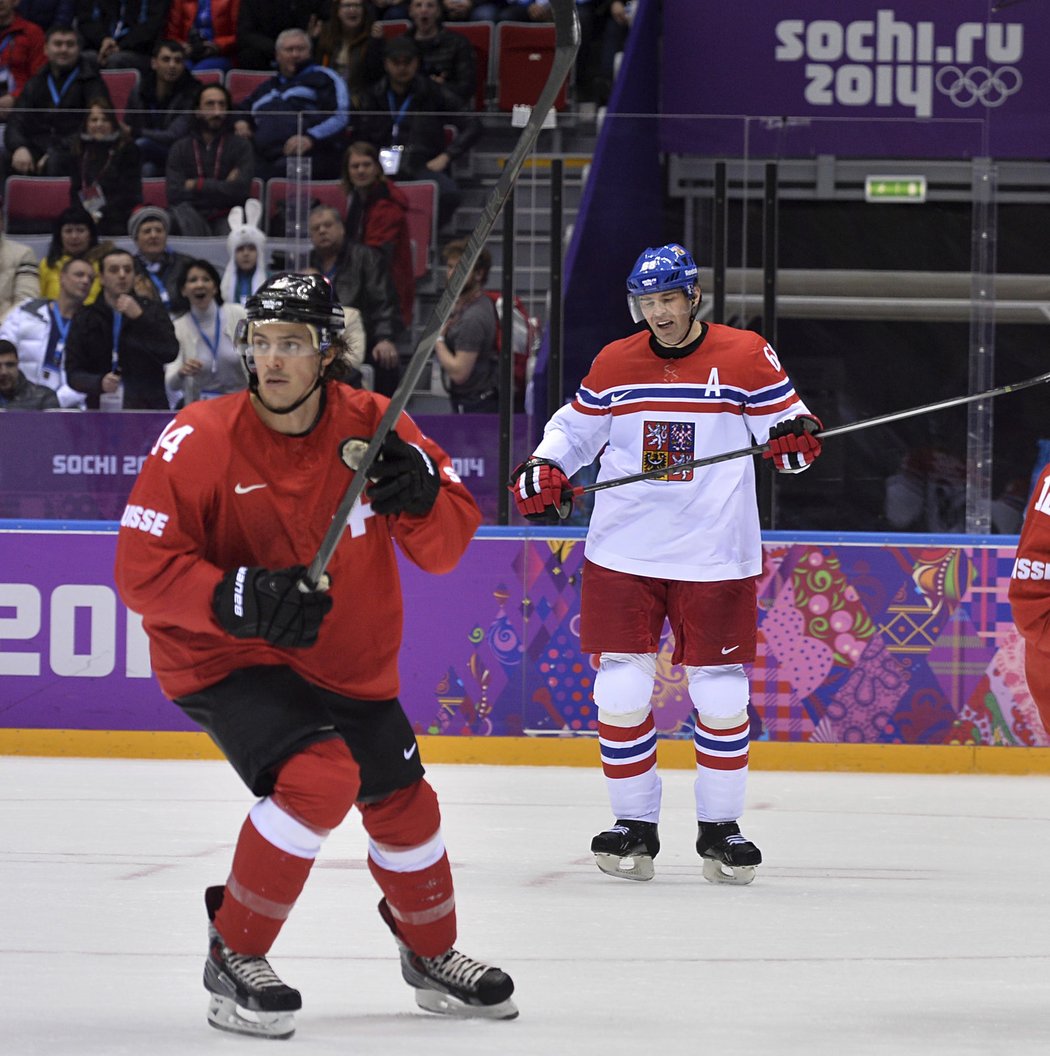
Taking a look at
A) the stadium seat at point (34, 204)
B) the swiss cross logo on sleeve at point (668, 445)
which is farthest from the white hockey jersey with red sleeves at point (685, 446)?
the stadium seat at point (34, 204)

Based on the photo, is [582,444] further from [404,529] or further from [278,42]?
[278,42]

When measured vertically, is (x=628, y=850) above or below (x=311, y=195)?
below

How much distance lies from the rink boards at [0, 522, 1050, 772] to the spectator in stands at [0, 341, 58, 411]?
0.40 metres

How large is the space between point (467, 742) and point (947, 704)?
156 cm

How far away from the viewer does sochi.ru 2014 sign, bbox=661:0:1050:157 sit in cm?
654

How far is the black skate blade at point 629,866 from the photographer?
434cm

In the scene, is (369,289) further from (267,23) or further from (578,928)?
(578,928)

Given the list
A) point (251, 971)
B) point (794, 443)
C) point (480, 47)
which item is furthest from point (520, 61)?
point (251, 971)

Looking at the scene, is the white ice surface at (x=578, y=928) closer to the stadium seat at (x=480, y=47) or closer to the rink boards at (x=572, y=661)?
the rink boards at (x=572, y=661)

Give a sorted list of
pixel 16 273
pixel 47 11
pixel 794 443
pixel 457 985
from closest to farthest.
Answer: pixel 457 985 < pixel 794 443 < pixel 16 273 < pixel 47 11

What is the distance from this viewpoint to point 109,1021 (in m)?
2.81

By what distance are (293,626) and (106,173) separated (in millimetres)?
4408

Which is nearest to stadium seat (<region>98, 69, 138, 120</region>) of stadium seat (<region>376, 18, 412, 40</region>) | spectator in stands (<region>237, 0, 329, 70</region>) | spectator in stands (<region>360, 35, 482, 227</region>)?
spectator in stands (<region>237, 0, 329, 70</region>)

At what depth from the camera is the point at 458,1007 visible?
9.48 ft
